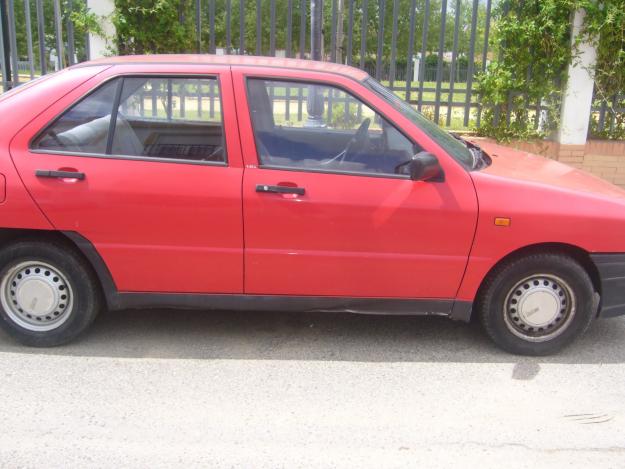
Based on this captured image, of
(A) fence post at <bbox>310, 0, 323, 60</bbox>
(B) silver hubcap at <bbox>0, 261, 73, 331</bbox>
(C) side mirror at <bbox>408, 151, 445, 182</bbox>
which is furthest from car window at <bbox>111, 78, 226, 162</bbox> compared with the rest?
(A) fence post at <bbox>310, 0, 323, 60</bbox>

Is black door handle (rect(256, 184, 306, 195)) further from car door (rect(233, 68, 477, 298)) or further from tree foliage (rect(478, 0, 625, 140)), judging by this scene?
tree foliage (rect(478, 0, 625, 140))

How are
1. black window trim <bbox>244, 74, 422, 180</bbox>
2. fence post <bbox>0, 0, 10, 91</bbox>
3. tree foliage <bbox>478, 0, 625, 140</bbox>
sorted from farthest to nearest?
fence post <bbox>0, 0, 10, 91</bbox> → tree foliage <bbox>478, 0, 625, 140</bbox> → black window trim <bbox>244, 74, 422, 180</bbox>

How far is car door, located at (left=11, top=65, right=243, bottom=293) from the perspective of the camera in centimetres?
390

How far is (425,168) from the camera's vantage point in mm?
3832

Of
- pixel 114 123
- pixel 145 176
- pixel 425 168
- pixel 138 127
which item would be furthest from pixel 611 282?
pixel 114 123

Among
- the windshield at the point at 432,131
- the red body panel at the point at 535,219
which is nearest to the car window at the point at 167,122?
the windshield at the point at 432,131

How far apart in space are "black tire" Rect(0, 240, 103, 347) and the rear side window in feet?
2.14

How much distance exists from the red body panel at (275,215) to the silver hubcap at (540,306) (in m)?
0.28

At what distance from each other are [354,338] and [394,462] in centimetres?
142

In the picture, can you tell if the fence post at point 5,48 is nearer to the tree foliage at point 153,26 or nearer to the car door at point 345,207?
the tree foliage at point 153,26

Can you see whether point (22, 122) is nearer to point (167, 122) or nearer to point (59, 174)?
point (59, 174)

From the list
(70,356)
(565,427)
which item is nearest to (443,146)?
(565,427)

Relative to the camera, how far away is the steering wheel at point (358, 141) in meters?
4.05

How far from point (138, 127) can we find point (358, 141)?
1377mm
